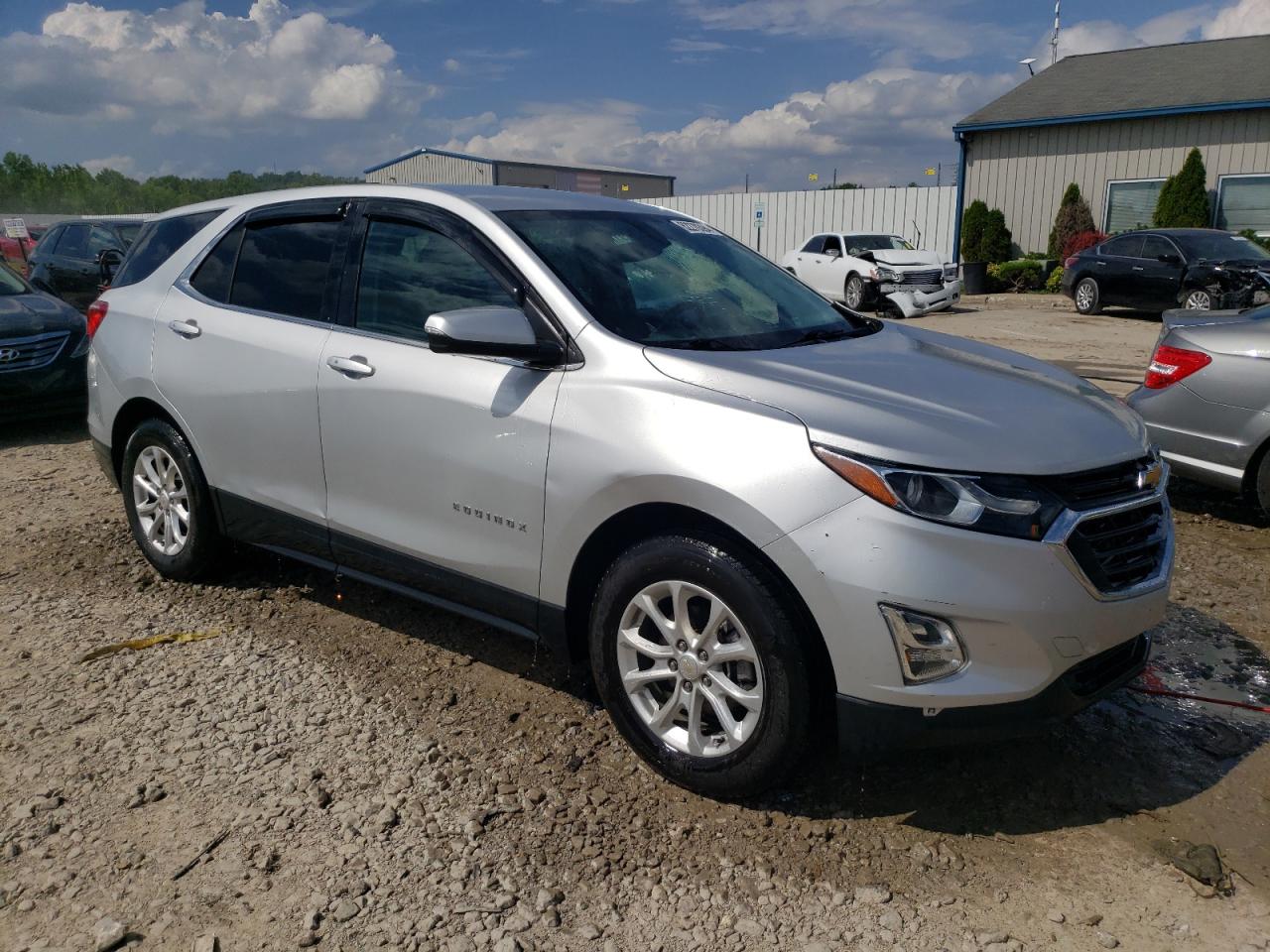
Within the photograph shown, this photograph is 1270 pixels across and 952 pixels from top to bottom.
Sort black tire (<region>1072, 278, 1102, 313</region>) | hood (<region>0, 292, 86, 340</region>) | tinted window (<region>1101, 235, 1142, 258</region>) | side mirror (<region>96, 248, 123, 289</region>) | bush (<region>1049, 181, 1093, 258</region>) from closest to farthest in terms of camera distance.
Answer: hood (<region>0, 292, 86, 340</region>) < side mirror (<region>96, 248, 123, 289</region>) < tinted window (<region>1101, 235, 1142, 258</region>) < black tire (<region>1072, 278, 1102, 313</region>) < bush (<region>1049, 181, 1093, 258</region>)

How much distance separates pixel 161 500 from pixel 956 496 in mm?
3686

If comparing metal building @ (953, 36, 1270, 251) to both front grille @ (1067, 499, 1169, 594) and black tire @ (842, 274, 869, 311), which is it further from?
front grille @ (1067, 499, 1169, 594)

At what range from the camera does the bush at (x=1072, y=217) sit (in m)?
23.7

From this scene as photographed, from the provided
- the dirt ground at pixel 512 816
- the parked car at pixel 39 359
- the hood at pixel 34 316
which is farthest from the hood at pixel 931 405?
the hood at pixel 34 316

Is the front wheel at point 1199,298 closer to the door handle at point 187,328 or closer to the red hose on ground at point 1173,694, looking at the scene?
the red hose on ground at point 1173,694

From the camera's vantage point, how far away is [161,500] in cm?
483

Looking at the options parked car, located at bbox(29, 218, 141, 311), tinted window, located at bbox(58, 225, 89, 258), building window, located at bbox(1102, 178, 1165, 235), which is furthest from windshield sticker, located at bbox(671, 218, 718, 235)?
building window, located at bbox(1102, 178, 1165, 235)

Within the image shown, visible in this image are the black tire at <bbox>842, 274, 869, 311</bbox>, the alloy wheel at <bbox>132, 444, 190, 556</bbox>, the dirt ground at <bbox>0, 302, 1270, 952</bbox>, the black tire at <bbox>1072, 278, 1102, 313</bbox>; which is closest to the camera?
the dirt ground at <bbox>0, 302, 1270, 952</bbox>

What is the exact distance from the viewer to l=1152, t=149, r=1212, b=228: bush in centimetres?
2202

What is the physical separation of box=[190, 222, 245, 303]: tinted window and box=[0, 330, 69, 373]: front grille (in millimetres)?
4653

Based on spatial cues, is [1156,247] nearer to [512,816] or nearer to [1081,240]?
[1081,240]

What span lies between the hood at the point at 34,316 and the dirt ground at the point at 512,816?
4853 mm

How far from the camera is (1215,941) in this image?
8.30ft

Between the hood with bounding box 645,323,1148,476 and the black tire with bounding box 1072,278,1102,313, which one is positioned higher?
the hood with bounding box 645,323,1148,476
